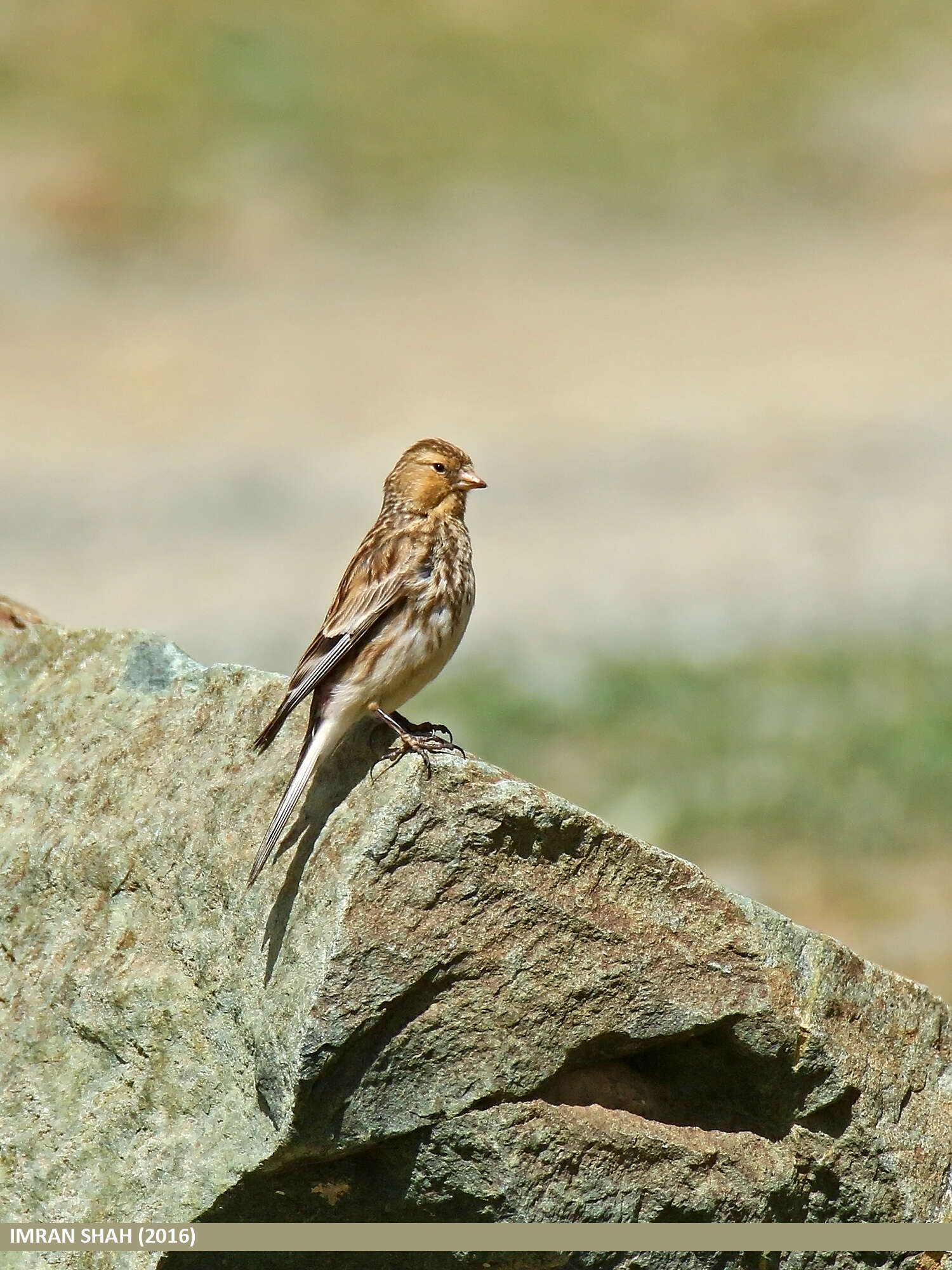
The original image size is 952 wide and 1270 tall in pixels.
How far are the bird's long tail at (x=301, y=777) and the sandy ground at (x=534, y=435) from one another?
4.60 meters

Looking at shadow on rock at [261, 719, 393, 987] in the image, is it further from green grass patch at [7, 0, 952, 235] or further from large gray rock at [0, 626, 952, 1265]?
green grass patch at [7, 0, 952, 235]

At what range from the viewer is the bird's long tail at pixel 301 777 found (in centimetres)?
482

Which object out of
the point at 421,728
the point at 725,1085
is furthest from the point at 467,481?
the point at 725,1085

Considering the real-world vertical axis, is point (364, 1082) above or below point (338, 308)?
below

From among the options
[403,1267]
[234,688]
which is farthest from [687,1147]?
[234,688]

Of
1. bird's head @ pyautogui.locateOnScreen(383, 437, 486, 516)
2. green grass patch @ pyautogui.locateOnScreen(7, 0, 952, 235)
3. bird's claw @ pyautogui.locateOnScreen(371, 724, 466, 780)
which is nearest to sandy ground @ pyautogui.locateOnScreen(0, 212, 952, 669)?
green grass patch @ pyautogui.locateOnScreen(7, 0, 952, 235)

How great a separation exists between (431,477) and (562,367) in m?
16.4

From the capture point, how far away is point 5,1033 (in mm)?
5184

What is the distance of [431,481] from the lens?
587 centimetres

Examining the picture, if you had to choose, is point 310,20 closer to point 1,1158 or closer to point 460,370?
point 460,370

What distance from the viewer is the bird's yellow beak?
19.5 ft

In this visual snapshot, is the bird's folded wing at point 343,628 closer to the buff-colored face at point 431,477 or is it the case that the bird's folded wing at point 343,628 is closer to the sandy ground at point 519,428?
the buff-colored face at point 431,477

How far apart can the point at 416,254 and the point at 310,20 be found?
6043mm
